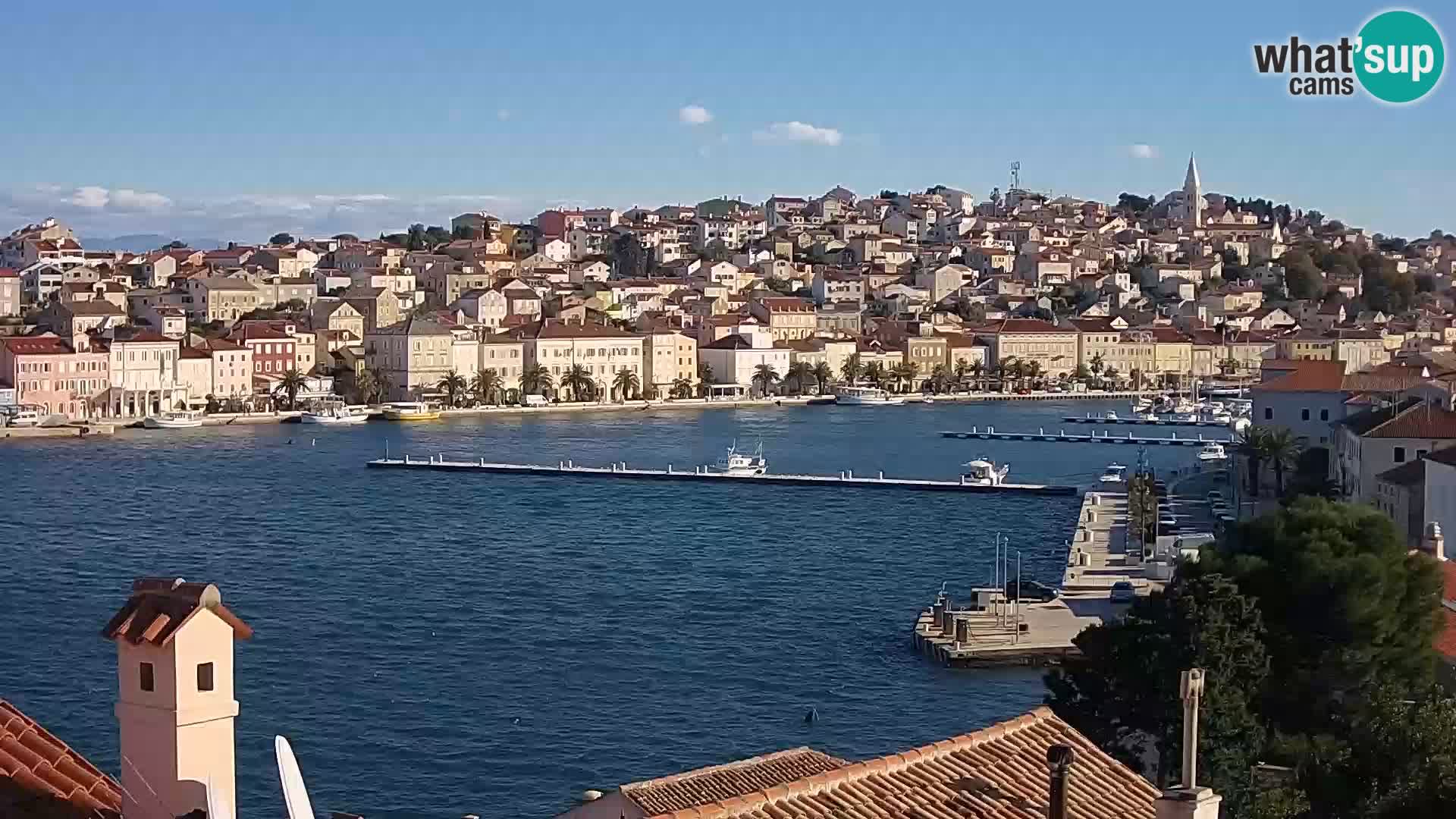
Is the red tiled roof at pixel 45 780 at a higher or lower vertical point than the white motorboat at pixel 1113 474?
higher

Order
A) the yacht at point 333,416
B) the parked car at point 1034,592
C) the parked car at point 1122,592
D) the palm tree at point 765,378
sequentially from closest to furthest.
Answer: the parked car at point 1122,592 < the parked car at point 1034,592 < the yacht at point 333,416 < the palm tree at point 765,378

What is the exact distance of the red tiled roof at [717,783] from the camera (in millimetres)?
4020

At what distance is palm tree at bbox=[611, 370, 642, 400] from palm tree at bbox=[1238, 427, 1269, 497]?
2301 centimetres

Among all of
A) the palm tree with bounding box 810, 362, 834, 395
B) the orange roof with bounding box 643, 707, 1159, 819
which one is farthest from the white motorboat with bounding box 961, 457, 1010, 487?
the orange roof with bounding box 643, 707, 1159, 819

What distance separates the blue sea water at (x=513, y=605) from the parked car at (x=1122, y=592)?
4.60 ft

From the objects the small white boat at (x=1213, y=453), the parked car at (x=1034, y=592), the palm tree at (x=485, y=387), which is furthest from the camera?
the palm tree at (x=485, y=387)

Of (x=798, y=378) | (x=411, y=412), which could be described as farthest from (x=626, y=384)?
(x=411, y=412)

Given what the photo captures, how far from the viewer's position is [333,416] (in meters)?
36.3

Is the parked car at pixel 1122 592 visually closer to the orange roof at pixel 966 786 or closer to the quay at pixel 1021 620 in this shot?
the quay at pixel 1021 620

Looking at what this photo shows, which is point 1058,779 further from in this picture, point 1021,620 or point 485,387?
point 485,387

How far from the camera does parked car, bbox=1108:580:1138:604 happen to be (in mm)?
13367

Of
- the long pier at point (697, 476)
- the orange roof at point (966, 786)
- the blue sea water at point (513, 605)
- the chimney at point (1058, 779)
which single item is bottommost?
the blue sea water at point (513, 605)

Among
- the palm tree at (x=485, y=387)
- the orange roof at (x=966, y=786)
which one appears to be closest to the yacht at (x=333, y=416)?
the palm tree at (x=485, y=387)

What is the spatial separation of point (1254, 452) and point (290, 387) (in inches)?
922
